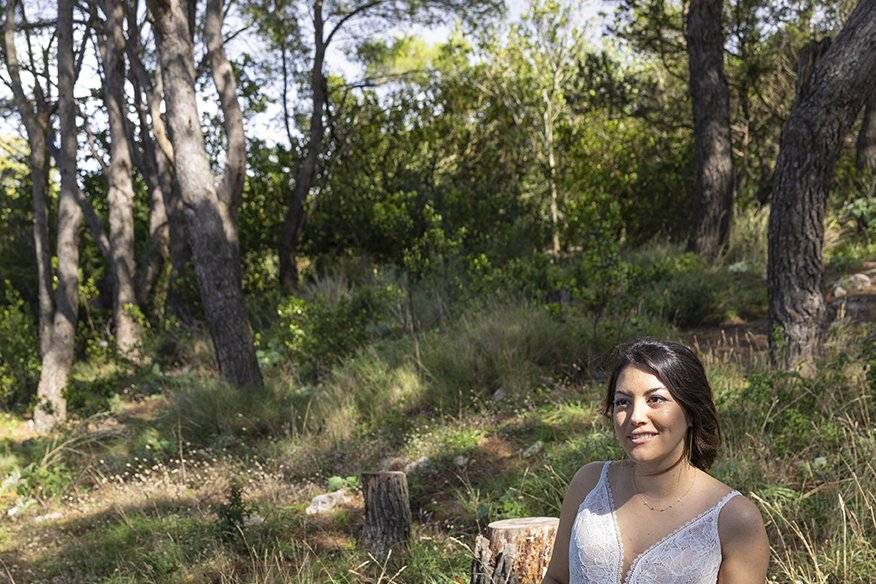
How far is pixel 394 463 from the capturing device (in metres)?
7.01

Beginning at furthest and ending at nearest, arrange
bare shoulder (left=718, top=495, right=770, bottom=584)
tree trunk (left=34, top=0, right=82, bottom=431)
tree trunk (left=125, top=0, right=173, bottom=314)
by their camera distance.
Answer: tree trunk (left=125, top=0, right=173, bottom=314), tree trunk (left=34, top=0, right=82, bottom=431), bare shoulder (left=718, top=495, right=770, bottom=584)

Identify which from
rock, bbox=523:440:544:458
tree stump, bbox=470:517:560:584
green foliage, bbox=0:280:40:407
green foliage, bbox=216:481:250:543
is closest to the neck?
tree stump, bbox=470:517:560:584

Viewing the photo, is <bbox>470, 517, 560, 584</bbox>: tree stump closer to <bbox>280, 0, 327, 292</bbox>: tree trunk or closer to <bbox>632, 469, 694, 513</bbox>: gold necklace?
<bbox>632, 469, 694, 513</bbox>: gold necklace

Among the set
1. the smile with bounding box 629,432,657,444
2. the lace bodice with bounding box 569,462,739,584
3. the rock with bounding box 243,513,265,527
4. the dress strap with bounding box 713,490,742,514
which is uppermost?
the smile with bounding box 629,432,657,444

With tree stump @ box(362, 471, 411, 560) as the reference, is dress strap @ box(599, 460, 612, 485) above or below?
above

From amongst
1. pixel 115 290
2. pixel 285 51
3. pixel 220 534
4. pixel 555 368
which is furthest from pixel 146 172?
pixel 220 534

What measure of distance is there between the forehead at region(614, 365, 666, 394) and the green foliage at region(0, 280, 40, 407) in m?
10.1

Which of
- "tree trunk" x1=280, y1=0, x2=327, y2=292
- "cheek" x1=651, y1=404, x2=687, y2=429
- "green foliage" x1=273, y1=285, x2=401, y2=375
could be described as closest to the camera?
"cheek" x1=651, y1=404, x2=687, y2=429

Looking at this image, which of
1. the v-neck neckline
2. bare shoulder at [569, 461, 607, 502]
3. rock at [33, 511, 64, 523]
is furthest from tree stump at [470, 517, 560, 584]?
rock at [33, 511, 64, 523]

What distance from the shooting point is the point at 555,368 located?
26.6 ft

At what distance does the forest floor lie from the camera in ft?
15.8

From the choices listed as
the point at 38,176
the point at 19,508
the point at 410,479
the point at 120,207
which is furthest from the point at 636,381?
the point at 120,207

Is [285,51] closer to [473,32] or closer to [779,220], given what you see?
[473,32]

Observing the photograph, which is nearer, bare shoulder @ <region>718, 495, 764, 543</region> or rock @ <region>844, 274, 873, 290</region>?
bare shoulder @ <region>718, 495, 764, 543</region>
